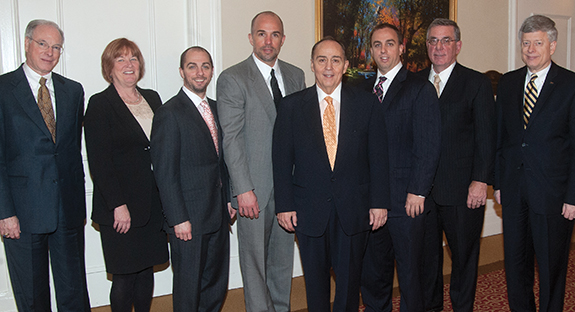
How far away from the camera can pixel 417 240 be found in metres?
2.69

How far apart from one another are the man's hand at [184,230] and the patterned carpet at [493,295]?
4.89 feet

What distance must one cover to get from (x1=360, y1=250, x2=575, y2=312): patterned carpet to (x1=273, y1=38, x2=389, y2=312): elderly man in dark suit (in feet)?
3.29

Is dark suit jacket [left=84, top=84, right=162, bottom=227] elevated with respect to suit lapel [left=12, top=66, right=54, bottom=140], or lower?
lower

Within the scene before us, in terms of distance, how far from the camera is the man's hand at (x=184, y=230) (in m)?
2.56

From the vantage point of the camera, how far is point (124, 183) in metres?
2.62

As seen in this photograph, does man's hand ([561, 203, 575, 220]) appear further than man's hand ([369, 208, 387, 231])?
Yes

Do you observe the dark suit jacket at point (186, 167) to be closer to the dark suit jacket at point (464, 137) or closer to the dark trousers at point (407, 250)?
the dark trousers at point (407, 250)

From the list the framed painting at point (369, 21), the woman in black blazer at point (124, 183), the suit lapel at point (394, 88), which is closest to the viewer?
the woman in black blazer at point (124, 183)

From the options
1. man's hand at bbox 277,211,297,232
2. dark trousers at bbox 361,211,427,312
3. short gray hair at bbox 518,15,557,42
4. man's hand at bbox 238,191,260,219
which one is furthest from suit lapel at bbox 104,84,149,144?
short gray hair at bbox 518,15,557,42

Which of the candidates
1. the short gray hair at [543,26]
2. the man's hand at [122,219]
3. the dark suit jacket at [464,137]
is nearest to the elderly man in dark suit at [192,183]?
the man's hand at [122,219]

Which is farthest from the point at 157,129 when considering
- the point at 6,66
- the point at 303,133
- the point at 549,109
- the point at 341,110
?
the point at 549,109

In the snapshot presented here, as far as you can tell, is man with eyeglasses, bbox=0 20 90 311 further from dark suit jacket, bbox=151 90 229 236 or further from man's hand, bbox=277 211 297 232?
man's hand, bbox=277 211 297 232

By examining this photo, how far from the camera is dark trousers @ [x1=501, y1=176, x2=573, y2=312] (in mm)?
2727

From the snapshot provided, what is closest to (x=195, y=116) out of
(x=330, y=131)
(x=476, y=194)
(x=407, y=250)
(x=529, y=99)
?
(x=330, y=131)
